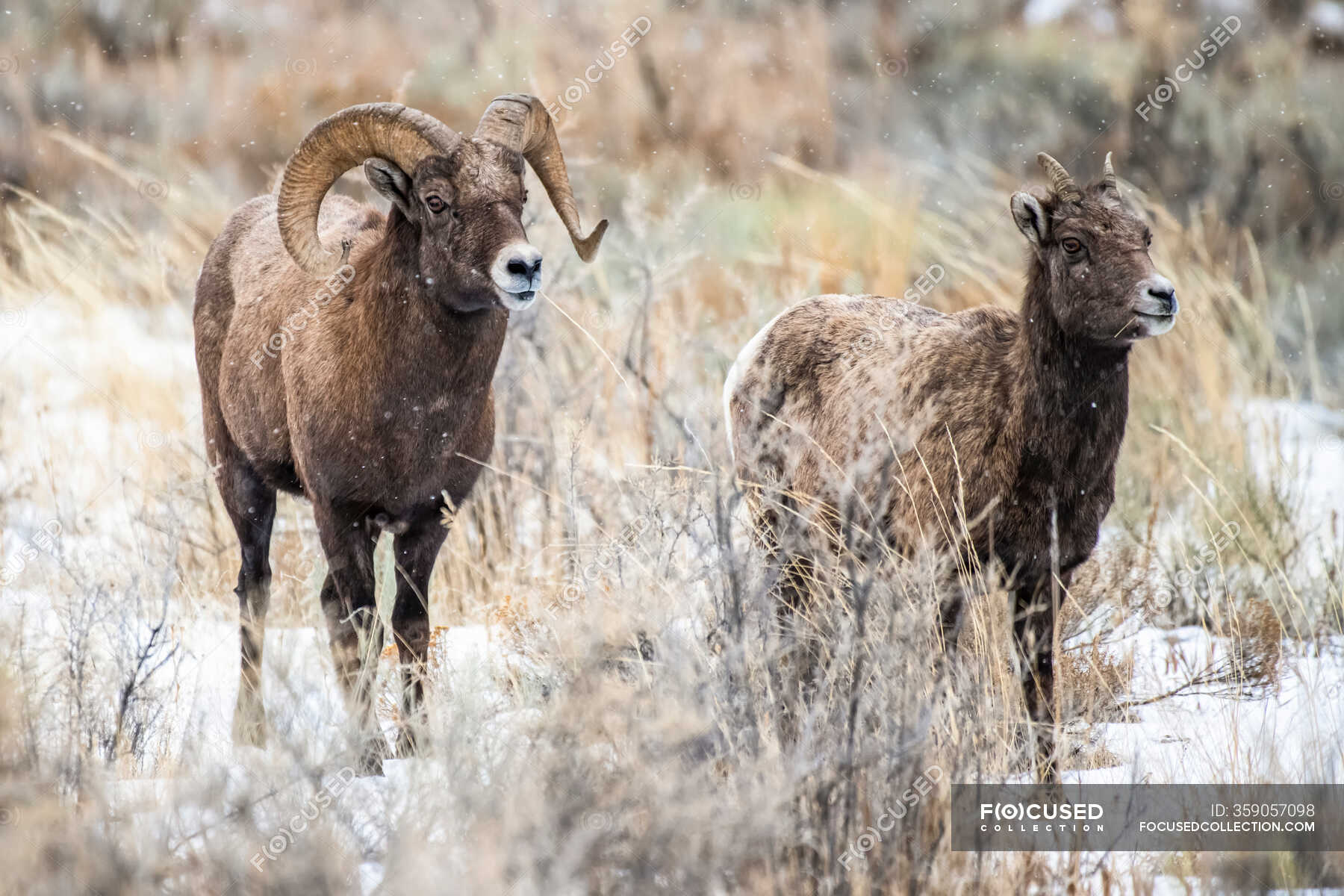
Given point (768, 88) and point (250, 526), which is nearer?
point (250, 526)

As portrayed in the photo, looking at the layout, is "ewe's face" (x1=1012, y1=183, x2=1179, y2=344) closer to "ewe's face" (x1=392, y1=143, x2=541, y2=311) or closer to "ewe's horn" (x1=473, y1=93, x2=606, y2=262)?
"ewe's horn" (x1=473, y1=93, x2=606, y2=262)

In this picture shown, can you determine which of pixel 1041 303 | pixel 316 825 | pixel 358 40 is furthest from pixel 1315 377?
pixel 358 40

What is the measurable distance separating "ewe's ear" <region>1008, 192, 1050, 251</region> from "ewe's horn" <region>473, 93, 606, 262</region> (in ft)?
4.66

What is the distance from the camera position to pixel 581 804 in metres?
2.88

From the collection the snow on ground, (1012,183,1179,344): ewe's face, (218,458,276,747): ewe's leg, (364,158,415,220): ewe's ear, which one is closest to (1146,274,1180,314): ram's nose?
(1012,183,1179,344): ewe's face

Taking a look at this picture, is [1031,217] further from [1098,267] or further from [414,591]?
[414,591]

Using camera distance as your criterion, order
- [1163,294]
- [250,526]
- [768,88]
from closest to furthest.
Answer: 1. [1163,294]
2. [250,526]
3. [768,88]

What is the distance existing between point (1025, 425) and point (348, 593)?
2400 millimetres

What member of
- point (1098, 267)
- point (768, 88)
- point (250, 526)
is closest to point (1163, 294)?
point (1098, 267)

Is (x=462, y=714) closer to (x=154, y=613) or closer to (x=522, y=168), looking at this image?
(x=154, y=613)

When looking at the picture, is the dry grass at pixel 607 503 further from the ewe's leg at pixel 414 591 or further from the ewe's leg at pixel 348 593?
the ewe's leg at pixel 348 593

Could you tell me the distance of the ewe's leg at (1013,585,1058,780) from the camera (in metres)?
4.45

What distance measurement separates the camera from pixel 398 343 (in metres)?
4.59

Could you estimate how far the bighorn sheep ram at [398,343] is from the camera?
4.48 metres
